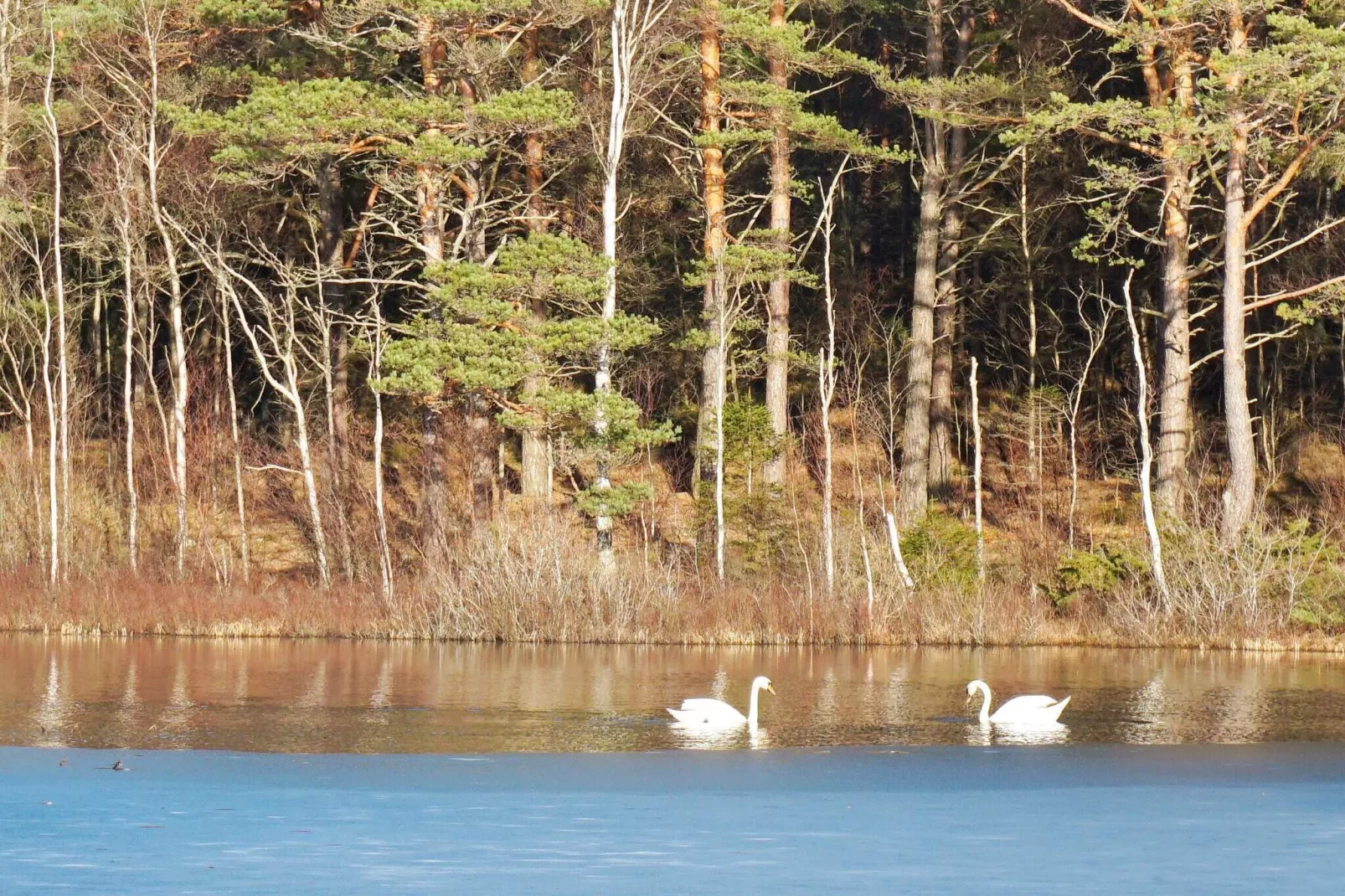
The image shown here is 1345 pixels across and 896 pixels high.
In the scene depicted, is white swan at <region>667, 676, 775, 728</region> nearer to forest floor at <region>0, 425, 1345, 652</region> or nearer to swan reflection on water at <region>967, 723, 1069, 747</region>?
swan reflection on water at <region>967, 723, 1069, 747</region>

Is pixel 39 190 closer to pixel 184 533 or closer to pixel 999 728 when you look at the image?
pixel 184 533

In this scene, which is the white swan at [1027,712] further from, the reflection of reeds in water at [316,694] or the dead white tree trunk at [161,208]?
the dead white tree trunk at [161,208]

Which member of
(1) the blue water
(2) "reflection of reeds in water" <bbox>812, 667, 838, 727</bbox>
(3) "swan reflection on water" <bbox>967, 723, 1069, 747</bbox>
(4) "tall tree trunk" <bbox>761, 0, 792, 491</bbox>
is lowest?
(1) the blue water

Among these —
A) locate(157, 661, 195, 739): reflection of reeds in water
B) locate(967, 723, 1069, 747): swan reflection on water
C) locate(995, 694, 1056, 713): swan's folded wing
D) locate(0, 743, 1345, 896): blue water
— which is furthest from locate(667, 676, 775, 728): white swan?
locate(157, 661, 195, 739): reflection of reeds in water

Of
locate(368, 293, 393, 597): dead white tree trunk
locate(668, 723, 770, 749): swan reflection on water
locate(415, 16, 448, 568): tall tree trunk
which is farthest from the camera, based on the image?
locate(415, 16, 448, 568): tall tree trunk

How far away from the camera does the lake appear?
961cm

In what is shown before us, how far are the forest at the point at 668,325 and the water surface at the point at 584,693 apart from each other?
176 centimetres

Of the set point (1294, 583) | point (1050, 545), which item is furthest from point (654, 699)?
point (1050, 545)

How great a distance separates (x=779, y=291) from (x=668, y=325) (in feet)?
21.4

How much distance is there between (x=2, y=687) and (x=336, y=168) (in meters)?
17.7

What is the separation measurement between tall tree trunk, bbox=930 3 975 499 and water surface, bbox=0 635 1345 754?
11.9 m

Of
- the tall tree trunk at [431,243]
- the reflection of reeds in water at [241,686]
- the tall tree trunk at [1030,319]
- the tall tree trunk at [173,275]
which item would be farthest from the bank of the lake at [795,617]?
the tall tree trunk at [1030,319]

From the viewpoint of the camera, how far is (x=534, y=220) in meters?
32.2

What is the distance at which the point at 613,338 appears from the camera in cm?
2722
